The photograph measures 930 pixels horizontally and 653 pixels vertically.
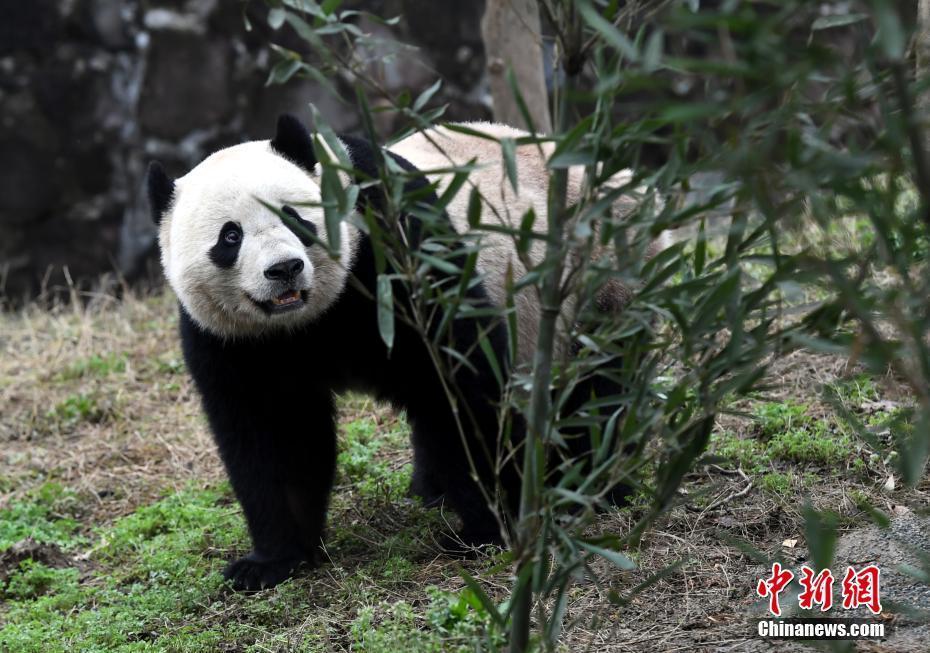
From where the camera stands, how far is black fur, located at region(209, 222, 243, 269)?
3.85 meters

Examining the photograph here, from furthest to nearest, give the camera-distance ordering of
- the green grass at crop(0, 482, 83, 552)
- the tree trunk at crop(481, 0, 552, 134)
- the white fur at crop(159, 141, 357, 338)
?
the tree trunk at crop(481, 0, 552, 134) < the green grass at crop(0, 482, 83, 552) < the white fur at crop(159, 141, 357, 338)

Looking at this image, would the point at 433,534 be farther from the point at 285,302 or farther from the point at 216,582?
the point at 285,302

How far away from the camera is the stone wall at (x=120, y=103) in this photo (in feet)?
30.0

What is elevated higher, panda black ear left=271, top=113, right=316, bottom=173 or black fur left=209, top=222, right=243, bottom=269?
panda black ear left=271, top=113, right=316, bottom=173

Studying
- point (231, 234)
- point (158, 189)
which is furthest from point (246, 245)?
point (158, 189)

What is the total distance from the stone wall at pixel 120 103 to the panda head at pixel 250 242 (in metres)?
5.31

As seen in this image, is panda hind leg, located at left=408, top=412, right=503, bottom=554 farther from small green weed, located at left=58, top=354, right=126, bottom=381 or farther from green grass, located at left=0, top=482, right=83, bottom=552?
small green weed, located at left=58, top=354, right=126, bottom=381

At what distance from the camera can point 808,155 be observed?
173cm

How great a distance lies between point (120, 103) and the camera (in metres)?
9.34

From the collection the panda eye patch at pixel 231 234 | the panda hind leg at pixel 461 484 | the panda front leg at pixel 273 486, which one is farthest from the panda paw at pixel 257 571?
the panda eye patch at pixel 231 234

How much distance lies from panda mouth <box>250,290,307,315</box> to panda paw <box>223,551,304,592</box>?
1.05 meters

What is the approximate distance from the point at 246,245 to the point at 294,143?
523 mm

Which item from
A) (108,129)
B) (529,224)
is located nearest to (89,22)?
(108,129)

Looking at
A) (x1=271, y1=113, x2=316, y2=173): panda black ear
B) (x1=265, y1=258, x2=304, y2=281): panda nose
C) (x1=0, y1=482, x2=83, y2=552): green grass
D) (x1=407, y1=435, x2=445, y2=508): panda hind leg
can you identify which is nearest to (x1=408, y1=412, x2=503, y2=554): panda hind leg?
(x1=407, y1=435, x2=445, y2=508): panda hind leg
